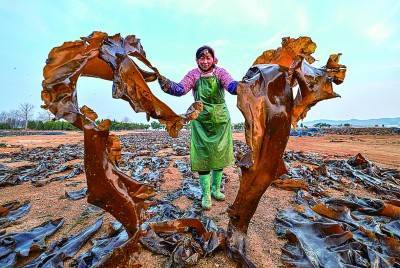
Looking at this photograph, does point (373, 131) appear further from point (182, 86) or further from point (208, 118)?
point (182, 86)

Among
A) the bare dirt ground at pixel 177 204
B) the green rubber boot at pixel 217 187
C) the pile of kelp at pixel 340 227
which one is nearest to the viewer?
the pile of kelp at pixel 340 227

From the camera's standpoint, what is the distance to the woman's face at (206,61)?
336cm

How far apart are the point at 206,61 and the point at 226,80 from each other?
0.32m

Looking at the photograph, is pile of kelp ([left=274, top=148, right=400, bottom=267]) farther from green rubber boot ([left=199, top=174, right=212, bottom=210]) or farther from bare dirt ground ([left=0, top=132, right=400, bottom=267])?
green rubber boot ([left=199, top=174, right=212, bottom=210])

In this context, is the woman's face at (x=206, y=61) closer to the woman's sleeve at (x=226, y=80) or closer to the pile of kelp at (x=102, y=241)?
the woman's sleeve at (x=226, y=80)

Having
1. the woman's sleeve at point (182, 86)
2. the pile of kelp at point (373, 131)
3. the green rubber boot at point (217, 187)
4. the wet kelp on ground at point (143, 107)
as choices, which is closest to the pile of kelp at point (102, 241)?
the wet kelp on ground at point (143, 107)

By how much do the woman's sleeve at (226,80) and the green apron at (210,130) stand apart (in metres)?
0.06

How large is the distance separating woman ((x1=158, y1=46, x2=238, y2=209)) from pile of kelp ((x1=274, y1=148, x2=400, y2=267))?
38.1 inches

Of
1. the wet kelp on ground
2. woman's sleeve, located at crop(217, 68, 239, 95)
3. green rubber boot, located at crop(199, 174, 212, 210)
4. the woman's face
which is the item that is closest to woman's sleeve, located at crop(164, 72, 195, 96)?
the woman's face

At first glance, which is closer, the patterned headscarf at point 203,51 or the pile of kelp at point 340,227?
the pile of kelp at point 340,227

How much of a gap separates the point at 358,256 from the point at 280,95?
4.07ft

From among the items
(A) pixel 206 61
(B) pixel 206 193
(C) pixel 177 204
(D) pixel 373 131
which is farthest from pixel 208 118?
(D) pixel 373 131

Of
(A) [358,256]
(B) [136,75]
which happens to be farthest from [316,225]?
(B) [136,75]

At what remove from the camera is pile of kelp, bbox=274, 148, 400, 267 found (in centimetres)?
200
